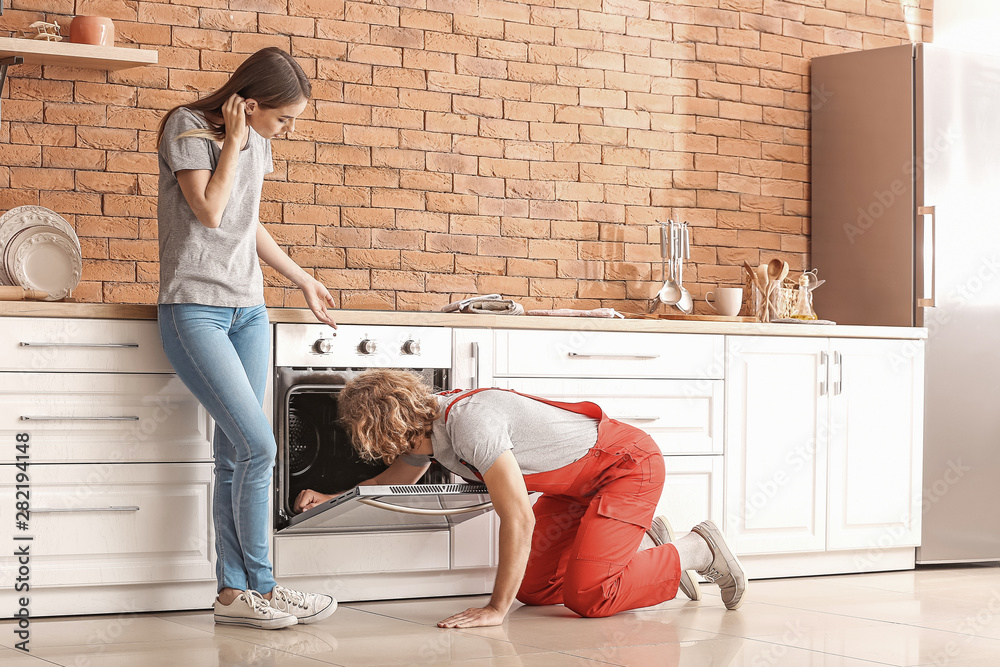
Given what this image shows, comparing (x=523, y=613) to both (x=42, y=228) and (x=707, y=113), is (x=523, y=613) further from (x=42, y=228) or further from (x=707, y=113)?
(x=707, y=113)

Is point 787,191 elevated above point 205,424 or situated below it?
above

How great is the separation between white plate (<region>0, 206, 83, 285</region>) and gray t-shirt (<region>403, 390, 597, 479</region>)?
1248 mm

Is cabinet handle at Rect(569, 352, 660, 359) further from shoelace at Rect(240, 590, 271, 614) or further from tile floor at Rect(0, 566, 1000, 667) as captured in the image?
shoelace at Rect(240, 590, 271, 614)

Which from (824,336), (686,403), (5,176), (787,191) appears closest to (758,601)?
(686,403)

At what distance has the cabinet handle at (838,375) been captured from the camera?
3.85 meters

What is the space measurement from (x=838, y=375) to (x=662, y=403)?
689mm

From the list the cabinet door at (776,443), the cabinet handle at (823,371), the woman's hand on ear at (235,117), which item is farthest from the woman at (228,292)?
the cabinet handle at (823,371)

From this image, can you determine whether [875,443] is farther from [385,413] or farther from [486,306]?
[385,413]

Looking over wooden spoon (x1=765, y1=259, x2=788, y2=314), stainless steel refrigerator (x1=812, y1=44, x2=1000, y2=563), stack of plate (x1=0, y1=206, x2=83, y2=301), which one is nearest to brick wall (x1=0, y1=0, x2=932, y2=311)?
wooden spoon (x1=765, y1=259, x2=788, y2=314)

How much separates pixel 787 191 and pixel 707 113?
482 millimetres

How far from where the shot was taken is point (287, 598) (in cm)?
286

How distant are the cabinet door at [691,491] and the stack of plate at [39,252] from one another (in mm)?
1887

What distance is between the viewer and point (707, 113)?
4566 millimetres

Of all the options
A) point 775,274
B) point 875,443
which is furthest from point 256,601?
point 775,274
